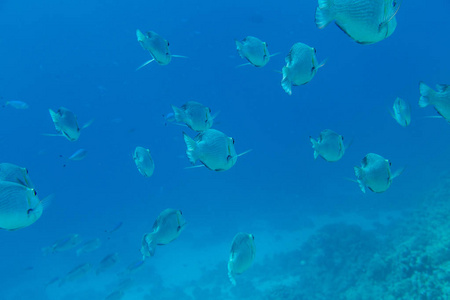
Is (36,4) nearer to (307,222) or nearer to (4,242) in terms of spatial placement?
(4,242)

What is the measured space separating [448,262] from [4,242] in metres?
43.2

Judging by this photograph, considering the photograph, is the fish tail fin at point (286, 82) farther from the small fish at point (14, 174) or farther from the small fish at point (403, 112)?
the small fish at point (403, 112)

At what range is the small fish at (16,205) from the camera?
2.45 metres

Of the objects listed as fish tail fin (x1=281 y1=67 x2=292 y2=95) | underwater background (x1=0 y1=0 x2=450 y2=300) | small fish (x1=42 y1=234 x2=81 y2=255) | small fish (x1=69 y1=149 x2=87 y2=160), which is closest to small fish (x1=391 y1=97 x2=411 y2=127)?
underwater background (x1=0 y1=0 x2=450 y2=300)

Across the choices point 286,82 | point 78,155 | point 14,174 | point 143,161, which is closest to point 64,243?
point 78,155

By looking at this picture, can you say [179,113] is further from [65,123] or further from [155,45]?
[65,123]

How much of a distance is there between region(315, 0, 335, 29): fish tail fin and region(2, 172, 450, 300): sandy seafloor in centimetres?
704

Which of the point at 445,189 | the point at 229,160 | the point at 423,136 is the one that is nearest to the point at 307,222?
the point at 445,189

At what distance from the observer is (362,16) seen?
203 centimetres

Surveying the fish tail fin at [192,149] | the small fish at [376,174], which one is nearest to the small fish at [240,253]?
the fish tail fin at [192,149]

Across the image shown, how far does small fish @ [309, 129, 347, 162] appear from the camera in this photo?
4.30 meters

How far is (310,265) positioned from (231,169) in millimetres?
30928

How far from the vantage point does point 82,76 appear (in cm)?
6950

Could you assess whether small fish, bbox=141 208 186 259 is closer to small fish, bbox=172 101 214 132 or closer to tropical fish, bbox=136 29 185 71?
small fish, bbox=172 101 214 132
